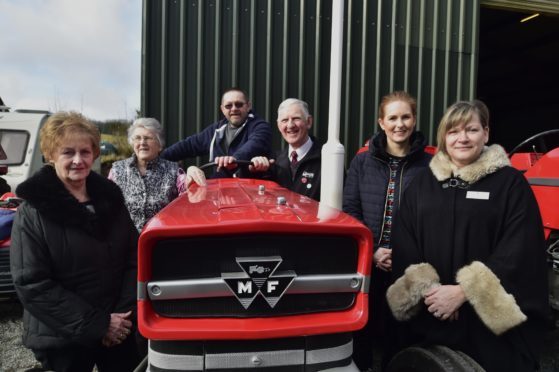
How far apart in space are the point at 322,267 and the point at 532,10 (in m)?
6.47

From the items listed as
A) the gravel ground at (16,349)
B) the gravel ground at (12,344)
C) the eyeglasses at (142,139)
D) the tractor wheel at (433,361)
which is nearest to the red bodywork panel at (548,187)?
the gravel ground at (16,349)

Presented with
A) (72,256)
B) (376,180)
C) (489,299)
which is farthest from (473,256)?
(72,256)

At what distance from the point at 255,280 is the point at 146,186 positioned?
142 centimetres

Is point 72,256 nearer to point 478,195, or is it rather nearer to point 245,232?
point 245,232

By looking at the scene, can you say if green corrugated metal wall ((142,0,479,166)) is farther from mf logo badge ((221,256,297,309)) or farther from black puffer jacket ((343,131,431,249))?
mf logo badge ((221,256,297,309))

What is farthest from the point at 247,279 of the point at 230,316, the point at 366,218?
the point at 366,218

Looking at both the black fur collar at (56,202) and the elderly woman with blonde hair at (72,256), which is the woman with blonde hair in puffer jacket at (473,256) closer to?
the elderly woman with blonde hair at (72,256)

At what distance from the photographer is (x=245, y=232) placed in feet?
5.47

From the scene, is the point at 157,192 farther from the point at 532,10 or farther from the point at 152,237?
the point at 532,10

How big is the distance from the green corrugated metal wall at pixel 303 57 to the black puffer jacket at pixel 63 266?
3.33m

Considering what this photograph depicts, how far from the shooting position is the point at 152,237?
5.38 ft

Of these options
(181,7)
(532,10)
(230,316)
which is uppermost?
(532,10)

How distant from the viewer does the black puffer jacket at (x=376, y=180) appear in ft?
8.14

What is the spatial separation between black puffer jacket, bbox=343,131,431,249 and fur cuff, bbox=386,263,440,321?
1.45ft
